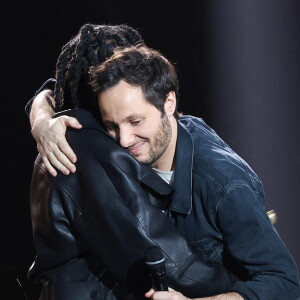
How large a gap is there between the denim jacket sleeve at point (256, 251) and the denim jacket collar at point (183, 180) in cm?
15

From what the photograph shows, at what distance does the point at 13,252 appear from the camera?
10.9 ft

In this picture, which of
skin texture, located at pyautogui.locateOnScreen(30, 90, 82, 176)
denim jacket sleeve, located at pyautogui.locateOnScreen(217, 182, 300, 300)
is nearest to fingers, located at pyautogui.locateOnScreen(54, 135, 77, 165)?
skin texture, located at pyautogui.locateOnScreen(30, 90, 82, 176)

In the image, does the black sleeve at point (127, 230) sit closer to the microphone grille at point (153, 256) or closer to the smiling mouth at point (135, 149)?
the microphone grille at point (153, 256)

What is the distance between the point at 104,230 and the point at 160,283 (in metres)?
0.22

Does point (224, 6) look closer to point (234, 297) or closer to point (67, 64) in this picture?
point (67, 64)

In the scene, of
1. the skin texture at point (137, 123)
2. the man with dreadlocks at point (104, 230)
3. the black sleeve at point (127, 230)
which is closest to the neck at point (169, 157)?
the skin texture at point (137, 123)

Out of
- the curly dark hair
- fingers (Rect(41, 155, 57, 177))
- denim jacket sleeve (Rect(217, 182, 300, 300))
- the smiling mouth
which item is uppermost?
the curly dark hair

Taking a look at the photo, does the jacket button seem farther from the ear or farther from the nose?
the ear

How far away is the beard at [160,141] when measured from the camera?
72.4 inches

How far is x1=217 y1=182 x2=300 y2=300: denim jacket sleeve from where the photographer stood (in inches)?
59.7

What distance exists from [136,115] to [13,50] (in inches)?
60.9

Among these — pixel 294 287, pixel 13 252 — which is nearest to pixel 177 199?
pixel 294 287

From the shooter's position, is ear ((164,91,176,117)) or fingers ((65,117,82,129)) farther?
ear ((164,91,176,117))

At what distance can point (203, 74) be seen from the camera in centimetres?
319
